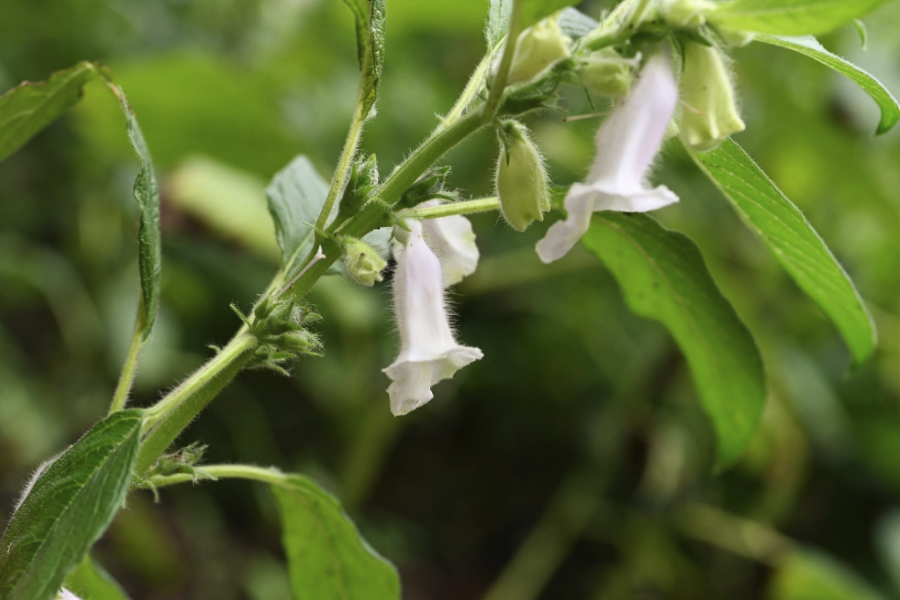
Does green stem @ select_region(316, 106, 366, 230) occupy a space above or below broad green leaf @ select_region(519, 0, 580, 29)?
below

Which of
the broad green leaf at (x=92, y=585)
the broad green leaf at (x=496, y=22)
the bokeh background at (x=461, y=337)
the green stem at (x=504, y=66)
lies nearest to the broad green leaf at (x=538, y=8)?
the green stem at (x=504, y=66)

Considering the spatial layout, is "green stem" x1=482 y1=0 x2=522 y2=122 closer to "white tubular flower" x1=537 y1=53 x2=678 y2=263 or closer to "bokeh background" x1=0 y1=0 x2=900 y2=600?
"white tubular flower" x1=537 y1=53 x2=678 y2=263

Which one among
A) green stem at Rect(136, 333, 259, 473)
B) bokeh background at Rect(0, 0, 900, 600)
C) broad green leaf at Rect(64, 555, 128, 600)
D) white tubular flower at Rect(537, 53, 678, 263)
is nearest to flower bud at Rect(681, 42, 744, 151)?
white tubular flower at Rect(537, 53, 678, 263)

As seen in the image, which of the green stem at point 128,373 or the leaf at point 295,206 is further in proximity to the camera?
the leaf at point 295,206

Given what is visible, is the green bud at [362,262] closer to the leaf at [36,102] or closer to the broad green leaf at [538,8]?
the broad green leaf at [538,8]

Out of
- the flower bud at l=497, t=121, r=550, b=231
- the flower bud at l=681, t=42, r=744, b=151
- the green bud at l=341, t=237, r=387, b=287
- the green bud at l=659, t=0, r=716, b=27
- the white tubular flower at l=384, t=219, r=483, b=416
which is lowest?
the white tubular flower at l=384, t=219, r=483, b=416

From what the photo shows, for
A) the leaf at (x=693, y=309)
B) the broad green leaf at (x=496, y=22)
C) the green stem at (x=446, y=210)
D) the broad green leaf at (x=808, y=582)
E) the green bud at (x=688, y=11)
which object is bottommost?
the broad green leaf at (x=808, y=582)

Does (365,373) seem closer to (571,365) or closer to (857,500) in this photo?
(571,365)
